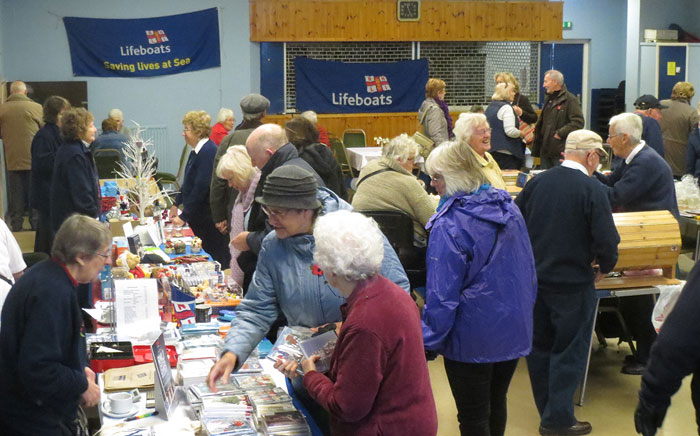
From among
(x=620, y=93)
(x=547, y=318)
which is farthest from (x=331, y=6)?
(x=547, y=318)

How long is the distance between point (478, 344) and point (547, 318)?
1296 millimetres

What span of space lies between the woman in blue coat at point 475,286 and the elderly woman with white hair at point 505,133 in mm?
5115

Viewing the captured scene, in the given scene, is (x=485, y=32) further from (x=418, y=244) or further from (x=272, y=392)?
(x=272, y=392)

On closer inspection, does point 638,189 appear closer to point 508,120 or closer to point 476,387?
point 476,387

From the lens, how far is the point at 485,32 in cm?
1380

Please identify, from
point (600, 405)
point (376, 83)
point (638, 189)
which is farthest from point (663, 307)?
point (376, 83)

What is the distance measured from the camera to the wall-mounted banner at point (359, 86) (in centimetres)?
1309

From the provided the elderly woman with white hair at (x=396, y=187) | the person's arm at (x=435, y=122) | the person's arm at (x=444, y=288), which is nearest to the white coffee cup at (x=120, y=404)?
the person's arm at (x=444, y=288)

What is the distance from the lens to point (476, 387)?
357 cm

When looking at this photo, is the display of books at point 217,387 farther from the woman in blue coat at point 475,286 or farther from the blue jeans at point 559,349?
the blue jeans at point 559,349

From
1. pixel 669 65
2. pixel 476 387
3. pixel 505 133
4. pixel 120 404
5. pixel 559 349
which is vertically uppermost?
pixel 669 65

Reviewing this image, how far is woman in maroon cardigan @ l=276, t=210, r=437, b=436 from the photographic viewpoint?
8.20ft

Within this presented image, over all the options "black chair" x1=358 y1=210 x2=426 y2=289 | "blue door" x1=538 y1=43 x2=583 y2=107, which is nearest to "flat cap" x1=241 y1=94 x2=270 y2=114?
"black chair" x1=358 y1=210 x2=426 y2=289

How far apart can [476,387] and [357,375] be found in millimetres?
1221
